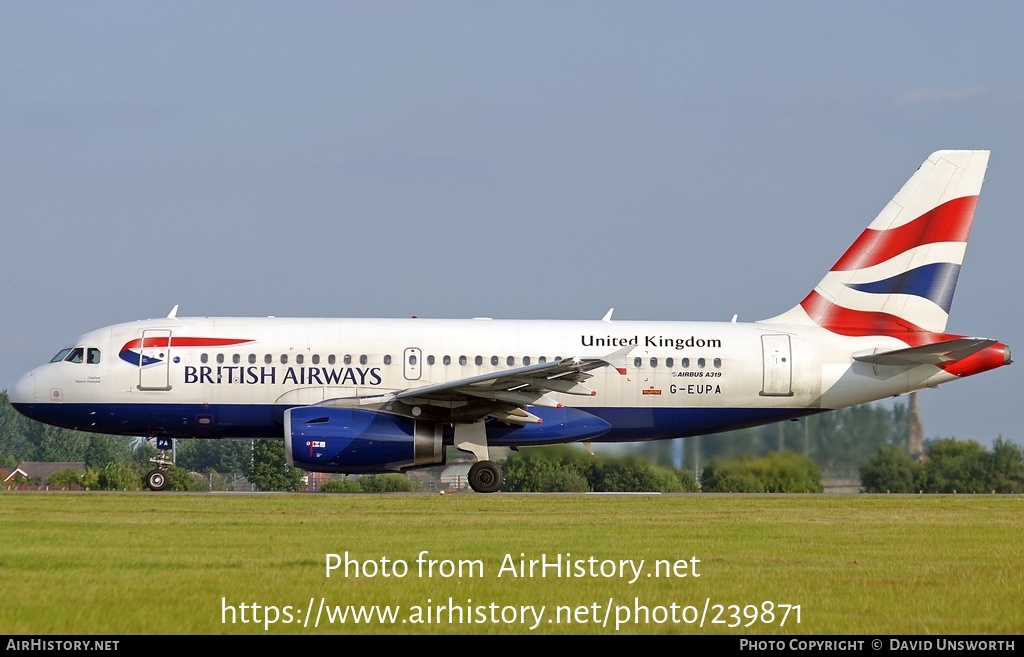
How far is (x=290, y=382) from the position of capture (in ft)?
89.4

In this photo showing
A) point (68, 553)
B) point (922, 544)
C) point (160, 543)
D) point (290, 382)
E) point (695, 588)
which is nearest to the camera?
point (695, 588)

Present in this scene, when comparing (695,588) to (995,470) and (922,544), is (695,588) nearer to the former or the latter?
(922,544)

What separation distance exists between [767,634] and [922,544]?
7.85m

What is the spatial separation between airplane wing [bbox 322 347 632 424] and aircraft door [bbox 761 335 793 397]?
4.13 metres

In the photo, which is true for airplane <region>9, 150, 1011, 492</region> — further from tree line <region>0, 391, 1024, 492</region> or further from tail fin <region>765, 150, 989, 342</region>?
tree line <region>0, 391, 1024, 492</region>

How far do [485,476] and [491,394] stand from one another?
6.42 feet

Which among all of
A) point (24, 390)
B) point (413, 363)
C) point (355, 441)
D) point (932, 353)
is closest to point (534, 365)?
point (413, 363)

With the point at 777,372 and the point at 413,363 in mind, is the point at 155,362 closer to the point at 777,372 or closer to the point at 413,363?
the point at 413,363

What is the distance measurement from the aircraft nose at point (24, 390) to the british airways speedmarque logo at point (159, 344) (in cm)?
202

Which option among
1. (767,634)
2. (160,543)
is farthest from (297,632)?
(160,543)

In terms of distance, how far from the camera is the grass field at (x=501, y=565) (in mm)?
10695

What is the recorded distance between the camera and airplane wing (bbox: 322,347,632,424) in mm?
25000

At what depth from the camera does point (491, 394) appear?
25875mm

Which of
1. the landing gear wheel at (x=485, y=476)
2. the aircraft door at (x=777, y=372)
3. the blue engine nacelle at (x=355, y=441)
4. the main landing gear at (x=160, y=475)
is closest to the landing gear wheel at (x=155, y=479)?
the main landing gear at (x=160, y=475)
